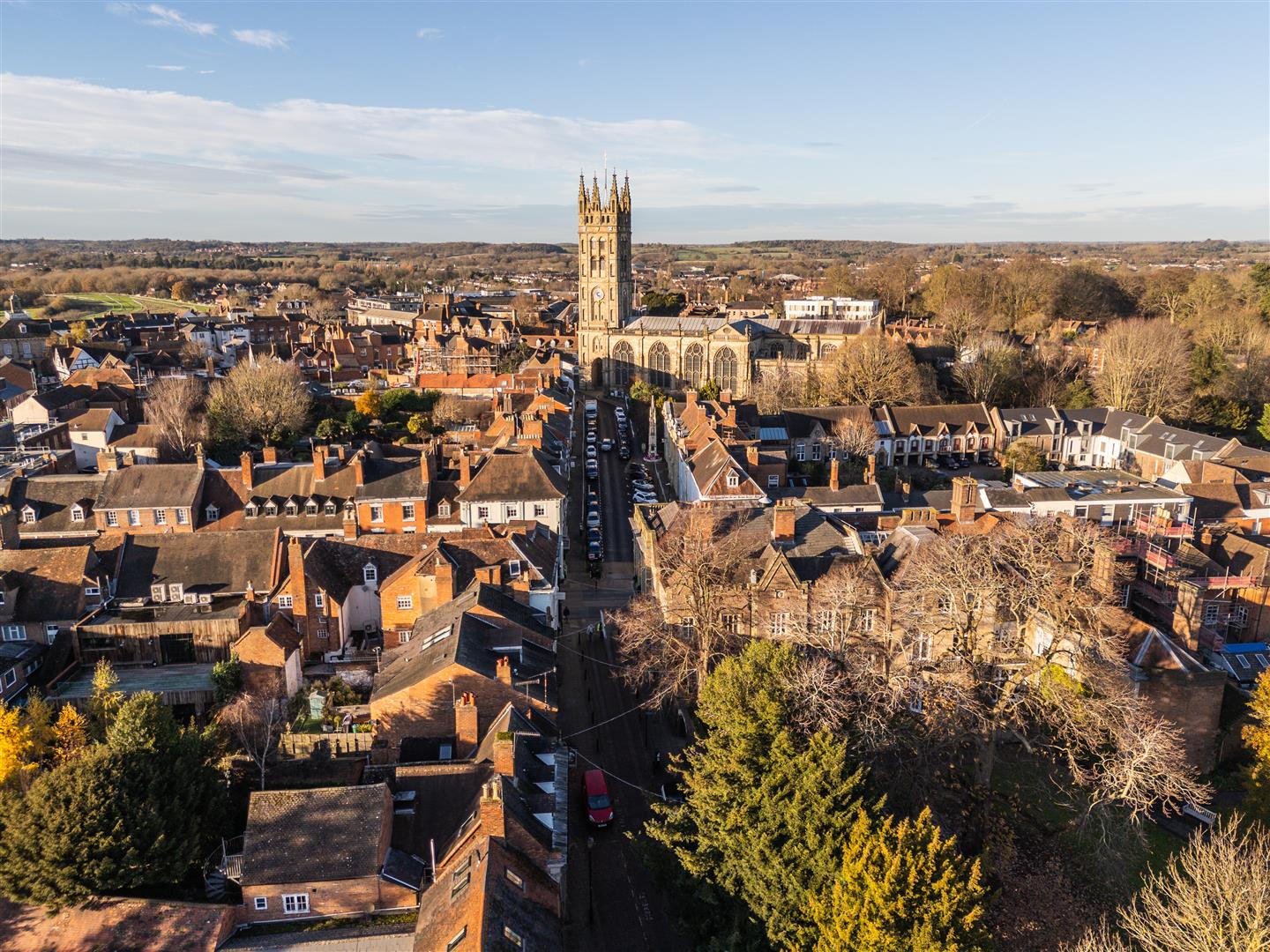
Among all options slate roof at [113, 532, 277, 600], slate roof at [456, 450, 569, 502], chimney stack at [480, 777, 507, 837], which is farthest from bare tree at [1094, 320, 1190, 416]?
chimney stack at [480, 777, 507, 837]

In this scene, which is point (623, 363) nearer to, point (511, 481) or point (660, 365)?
point (660, 365)

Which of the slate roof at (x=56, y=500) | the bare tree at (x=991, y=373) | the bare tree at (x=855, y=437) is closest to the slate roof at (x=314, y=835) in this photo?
the slate roof at (x=56, y=500)

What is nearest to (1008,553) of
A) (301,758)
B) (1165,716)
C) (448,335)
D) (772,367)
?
(1165,716)

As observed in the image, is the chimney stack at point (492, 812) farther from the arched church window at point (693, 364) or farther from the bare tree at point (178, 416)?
the arched church window at point (693, 364)

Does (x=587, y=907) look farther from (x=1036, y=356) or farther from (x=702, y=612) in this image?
(x=1036, y=356)

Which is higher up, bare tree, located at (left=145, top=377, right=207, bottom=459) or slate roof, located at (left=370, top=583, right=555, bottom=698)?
bare tree, located at (left=145, top=377, right=207, bottom=459)

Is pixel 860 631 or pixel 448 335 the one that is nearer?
pixel 860 631

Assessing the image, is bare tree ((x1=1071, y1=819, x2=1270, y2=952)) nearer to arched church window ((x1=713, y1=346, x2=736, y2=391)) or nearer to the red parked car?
the red parked car
